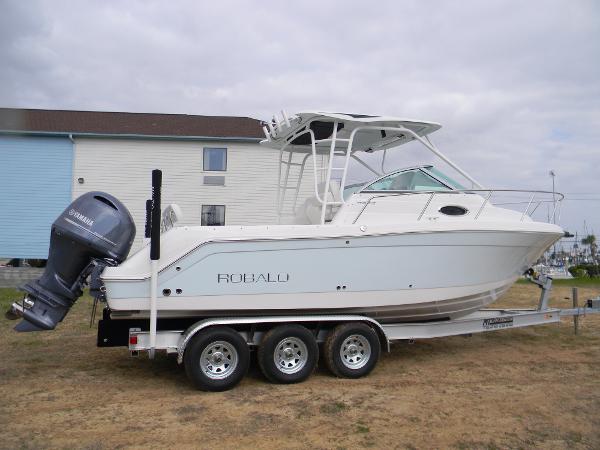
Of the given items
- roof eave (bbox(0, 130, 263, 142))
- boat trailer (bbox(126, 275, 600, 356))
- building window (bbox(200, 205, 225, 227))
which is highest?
roof eave (bbox(0, 130, 263, 142))

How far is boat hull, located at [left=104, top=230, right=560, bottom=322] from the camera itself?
18.6 feet

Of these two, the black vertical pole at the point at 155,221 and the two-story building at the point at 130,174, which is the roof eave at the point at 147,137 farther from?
the black vertical pole at the point at 155,221

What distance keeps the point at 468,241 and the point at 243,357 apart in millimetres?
3006

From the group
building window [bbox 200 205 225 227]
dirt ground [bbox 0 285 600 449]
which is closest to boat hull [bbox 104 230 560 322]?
dirt ground [bbox 0 285 600 449]

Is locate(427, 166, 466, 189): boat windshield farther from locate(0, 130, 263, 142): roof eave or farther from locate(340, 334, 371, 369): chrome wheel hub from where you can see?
locate(0, 130, 263, 142): roof eave

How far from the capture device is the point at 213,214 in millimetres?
19000

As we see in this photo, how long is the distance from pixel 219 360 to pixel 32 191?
51.0 feet

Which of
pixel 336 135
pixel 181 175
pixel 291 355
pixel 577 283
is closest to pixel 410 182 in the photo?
pixel 336 135

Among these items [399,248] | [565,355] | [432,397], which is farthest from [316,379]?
[565,355]

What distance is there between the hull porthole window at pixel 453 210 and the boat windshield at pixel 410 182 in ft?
0.87

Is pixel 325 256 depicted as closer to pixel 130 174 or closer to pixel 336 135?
pixel 336 135

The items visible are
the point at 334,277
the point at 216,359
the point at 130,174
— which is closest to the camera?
the point at 216,359

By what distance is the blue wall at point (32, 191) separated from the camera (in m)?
18.4

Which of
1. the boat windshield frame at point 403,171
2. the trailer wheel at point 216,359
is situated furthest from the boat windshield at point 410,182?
the trailer wheel at point 216,359
